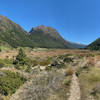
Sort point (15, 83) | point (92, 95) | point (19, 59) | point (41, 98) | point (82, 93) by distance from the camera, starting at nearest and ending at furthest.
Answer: point (41, 98), point (92, 95), point (82, 93), point (15, 83), point (19, 59)

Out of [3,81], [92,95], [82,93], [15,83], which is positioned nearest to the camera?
[92,95]

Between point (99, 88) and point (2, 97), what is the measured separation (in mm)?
9546

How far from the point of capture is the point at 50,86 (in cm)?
917

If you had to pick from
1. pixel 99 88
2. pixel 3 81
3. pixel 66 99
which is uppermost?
pixel 3 81

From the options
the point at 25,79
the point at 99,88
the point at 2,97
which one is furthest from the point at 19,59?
the point at 99,88

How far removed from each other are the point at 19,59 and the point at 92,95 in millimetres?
18167

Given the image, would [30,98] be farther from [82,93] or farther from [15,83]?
[82,93]

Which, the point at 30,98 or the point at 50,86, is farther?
the point at 50,86

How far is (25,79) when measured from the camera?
12.3 meters

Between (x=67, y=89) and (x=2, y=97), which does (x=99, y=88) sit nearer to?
(x=67, y=89)

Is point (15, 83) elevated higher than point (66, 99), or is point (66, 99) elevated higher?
point (15, 83)

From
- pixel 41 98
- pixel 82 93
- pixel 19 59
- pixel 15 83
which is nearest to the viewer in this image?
pixel 41 98

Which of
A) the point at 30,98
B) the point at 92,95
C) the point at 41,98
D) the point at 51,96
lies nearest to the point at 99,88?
the point at 92,95

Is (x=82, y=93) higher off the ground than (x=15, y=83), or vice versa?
(x=15, y=83)
